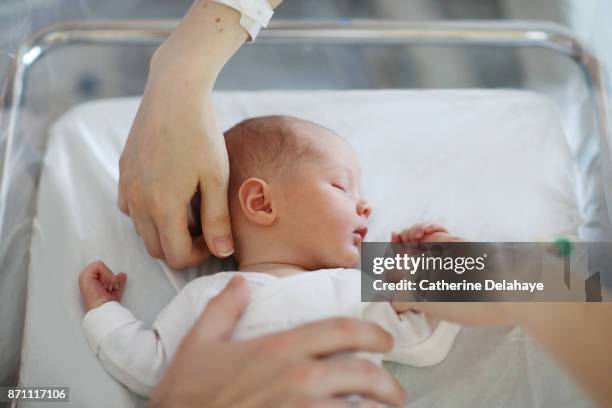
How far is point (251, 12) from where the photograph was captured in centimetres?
104

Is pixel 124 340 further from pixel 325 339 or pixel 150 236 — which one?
pixel 325 339

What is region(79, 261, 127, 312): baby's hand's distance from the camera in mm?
1033

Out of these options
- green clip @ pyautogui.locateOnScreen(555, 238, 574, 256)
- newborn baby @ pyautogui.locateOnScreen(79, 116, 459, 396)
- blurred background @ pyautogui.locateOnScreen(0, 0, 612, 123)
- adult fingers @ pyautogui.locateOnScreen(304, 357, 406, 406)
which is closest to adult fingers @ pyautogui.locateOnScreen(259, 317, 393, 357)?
adult fingers @ pyautogui.locateOnScreen(304, 357, 406, 406)

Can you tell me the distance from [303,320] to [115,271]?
0.36 metres

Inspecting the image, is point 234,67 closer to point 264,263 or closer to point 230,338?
point 264,263

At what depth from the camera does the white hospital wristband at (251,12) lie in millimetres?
1036

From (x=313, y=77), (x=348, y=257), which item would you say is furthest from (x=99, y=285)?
(x=313, y=77)

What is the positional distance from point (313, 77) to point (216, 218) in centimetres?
103

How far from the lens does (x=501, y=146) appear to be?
1324mm

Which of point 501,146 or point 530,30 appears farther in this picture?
point 530,30

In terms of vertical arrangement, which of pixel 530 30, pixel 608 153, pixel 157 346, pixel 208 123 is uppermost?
pixel 530 30

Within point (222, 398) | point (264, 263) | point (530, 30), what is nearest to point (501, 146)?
point (530, 30)

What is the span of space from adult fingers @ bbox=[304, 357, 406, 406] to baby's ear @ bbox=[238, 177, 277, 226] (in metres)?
0.34

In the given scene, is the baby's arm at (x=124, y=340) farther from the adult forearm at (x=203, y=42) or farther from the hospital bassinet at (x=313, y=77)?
the adult forearm at (x=203, y=42)
